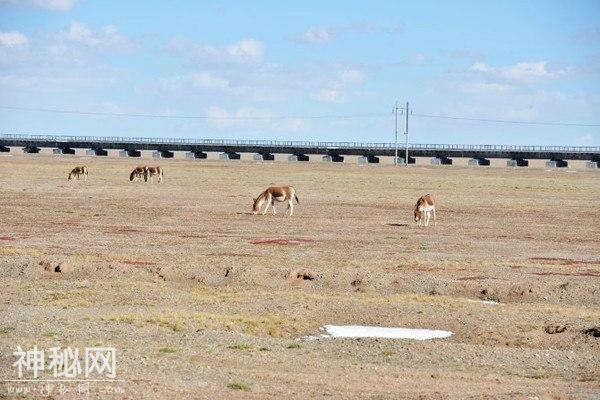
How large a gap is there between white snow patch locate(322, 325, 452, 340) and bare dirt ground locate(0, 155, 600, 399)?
1.22 feet

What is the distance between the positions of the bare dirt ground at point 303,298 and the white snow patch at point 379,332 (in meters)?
0.37

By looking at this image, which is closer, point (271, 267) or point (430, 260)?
point (271, 267)

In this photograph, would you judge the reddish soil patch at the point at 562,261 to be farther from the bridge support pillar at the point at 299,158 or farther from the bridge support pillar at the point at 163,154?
the bridge support pillar at the point at 163,154

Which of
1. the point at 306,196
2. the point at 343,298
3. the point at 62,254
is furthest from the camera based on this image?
the point at 306,196

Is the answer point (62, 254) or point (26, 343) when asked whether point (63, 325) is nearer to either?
point (26, 343)

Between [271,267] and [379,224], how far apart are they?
51.2ft

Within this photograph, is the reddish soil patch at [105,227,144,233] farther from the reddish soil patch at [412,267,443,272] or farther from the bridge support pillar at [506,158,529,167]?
the bridge support pillar at [506,158,529,167]

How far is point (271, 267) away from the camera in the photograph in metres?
29.6

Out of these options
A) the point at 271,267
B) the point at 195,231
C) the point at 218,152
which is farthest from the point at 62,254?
the point at 218,152

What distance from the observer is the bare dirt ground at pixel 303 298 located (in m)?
17.0

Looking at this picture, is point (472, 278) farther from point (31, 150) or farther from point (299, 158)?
point (31, 150)

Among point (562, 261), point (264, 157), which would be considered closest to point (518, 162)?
point (264, 157)

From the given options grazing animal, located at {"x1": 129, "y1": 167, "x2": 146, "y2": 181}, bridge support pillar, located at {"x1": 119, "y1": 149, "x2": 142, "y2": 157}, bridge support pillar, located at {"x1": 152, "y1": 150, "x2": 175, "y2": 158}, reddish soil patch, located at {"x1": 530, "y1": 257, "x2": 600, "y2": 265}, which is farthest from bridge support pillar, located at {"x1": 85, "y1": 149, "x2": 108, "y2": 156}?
reddish soil patch, located at {"x1": 530, "y1": 257, "x2": 600, "y2": 265}

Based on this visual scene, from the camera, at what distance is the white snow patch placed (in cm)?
2166
